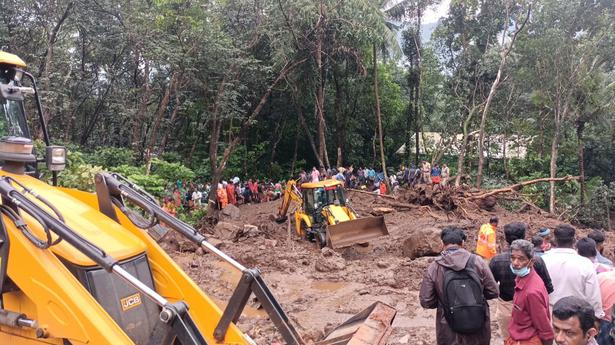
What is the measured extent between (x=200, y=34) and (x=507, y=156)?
22870 millimetres

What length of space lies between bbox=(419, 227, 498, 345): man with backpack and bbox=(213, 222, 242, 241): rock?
10303mm

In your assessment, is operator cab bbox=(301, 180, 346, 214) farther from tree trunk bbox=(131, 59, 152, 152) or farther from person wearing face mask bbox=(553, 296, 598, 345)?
person wearing face mask bbox=(553, 296, 598, 345)

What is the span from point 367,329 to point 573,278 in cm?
187

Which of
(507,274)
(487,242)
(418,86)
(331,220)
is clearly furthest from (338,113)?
(507,274)

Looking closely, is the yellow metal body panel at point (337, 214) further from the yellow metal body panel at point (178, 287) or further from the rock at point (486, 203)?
the yellow metal body panel at point (178, 287)

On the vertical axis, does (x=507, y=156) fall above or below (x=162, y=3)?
below

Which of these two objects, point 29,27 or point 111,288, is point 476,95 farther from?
point 111,288

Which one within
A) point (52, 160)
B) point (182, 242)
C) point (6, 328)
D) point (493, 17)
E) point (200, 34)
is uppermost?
point (493, 17)

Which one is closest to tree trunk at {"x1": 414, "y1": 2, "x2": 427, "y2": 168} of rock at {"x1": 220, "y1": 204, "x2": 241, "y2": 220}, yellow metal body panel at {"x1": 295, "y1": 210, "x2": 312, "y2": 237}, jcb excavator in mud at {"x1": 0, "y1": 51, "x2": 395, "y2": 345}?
rock at {"x1": 220, "y1": 204, "x2": 241, "y2": 220}

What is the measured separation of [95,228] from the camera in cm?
358

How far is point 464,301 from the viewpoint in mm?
4020

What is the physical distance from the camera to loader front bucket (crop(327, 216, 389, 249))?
12.7 m

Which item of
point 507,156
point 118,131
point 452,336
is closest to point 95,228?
point 452,336

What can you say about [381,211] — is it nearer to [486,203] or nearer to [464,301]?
[486,203]
